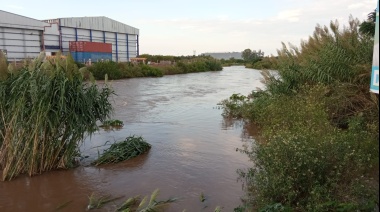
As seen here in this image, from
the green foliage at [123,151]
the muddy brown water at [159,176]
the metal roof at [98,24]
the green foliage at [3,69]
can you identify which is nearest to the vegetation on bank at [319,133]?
the muddy brown water at [159,176]

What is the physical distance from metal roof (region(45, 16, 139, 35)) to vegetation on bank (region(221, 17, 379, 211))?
37.6 m

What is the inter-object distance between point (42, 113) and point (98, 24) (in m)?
46.8

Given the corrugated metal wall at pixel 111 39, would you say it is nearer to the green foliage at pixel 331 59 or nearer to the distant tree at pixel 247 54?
the green foliage at pixel 331 59

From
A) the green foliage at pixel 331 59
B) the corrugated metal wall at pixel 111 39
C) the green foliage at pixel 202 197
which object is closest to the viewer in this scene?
the green foliage at pixel 202 197

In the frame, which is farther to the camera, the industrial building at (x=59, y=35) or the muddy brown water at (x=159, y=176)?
the industrial building at (x=59, y=35)

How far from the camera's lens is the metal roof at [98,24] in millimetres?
44362

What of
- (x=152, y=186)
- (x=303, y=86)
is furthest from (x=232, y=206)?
(x=303, y=86)

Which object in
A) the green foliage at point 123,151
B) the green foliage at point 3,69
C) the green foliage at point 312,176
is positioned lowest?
Answer: the green foliage at point 123,151

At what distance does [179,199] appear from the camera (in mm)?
5098

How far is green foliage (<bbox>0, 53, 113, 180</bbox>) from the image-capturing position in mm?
5523

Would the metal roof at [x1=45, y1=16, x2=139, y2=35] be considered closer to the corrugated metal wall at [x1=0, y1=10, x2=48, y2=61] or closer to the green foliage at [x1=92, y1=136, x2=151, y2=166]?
the corrugated metal wall at [x1=0, y1=10, x2=48, y2=61]

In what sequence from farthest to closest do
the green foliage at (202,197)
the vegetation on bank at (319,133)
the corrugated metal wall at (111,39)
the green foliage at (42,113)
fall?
the corrugated metal wall at (111,39) < the green foliage at (42,113) < the green foliage at (202,197) < the vegetation on bank at (319,133)

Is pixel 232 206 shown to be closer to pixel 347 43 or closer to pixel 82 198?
pixel 82 198

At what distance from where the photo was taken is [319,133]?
204 inches
